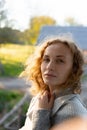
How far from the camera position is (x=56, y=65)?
1.85 feet

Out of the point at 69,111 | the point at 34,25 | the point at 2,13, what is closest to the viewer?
the point at 69,111

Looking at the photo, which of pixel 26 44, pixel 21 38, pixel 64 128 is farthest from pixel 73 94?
pixel 26 44

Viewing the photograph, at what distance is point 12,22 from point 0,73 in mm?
1124

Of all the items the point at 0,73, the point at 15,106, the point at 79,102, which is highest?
the point at 79,102

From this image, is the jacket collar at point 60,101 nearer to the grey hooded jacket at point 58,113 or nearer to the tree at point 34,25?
the grey hooded jacket at point 58,113

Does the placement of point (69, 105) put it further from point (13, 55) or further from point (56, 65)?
point (13, 55)

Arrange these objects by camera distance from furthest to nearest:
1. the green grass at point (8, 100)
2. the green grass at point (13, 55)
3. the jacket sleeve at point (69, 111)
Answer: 1. the green grass at point (8, 100)
2. the green grass at point (13, 55)
3. the jacket sleeve at point (69, 111)

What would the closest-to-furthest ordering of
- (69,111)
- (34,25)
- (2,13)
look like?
(69,111) → (2,13) → (34,25)

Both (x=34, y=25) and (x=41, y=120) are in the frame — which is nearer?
(x=41, y=120)

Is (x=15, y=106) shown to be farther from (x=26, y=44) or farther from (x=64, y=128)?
(x=64, y=128)

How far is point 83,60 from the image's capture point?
62 centimetres

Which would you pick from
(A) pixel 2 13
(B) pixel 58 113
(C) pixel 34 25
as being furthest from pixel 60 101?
(C) pixel 34 25

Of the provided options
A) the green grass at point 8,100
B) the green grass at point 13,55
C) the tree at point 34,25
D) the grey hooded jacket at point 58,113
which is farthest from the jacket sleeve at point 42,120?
the tree at point 34,25

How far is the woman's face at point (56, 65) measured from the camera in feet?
1.84
